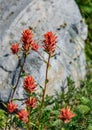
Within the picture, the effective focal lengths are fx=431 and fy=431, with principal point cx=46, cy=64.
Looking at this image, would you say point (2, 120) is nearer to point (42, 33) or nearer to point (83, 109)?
point (83, 109)

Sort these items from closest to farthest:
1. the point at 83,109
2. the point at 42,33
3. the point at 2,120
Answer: the point at 83,109
the point at 2,120
the point at 42,33

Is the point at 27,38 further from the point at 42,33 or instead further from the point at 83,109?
the point at 42,33

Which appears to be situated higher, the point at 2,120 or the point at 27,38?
the point at 27,38

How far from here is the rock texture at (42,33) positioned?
575 cm

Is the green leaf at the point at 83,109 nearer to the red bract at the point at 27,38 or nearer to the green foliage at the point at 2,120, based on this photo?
the green foliage at the point at 2,120

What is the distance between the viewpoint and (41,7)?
6.41 metres

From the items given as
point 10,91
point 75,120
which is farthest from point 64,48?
point 75,120

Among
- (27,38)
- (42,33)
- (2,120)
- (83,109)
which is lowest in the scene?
(2,120)

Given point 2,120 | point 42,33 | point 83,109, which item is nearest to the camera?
point 83,109

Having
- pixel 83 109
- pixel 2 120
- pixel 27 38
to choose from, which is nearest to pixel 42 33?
pixel 2 120

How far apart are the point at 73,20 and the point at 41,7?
1.73 feet

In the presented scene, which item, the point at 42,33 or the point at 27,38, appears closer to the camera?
the point at 27,38

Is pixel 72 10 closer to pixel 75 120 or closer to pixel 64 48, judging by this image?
pixel 64 48

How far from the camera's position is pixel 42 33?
6176mm
